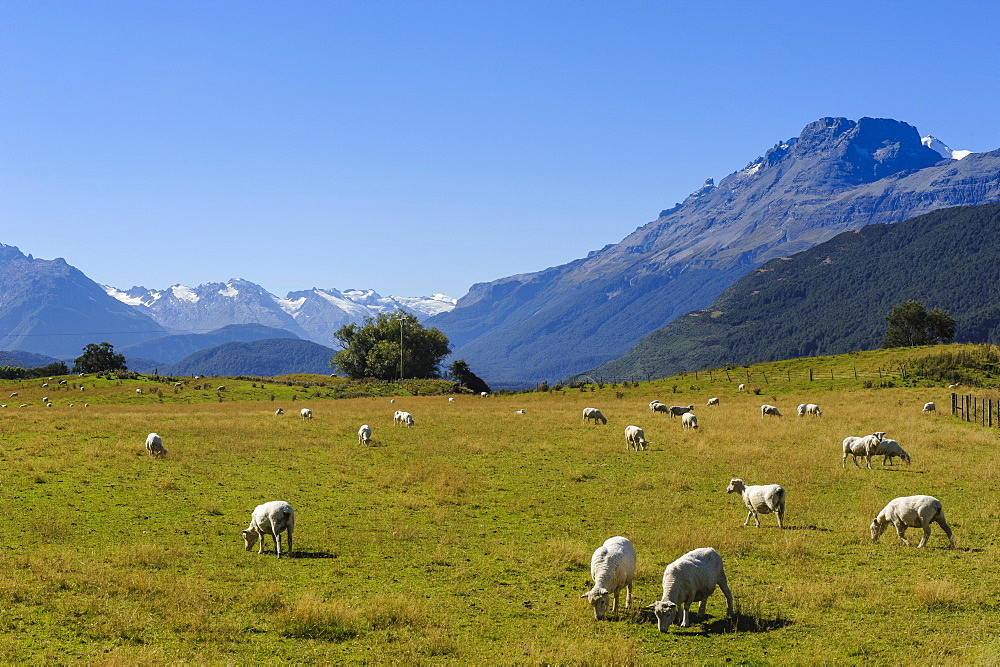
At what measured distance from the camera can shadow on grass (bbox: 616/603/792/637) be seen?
13.4 metres

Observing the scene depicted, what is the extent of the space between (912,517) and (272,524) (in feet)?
54.7

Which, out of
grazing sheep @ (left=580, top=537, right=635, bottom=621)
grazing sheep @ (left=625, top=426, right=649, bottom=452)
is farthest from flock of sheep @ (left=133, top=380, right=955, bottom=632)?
grazing sheep @ (left=625, top=426, right=649, bottom=452)

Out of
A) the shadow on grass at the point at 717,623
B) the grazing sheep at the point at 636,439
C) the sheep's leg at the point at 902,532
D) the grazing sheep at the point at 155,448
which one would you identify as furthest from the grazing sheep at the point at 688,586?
the grazing sheep at the point at 155,448

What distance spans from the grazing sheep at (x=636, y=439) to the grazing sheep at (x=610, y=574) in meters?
22.0

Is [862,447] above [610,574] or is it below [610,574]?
above

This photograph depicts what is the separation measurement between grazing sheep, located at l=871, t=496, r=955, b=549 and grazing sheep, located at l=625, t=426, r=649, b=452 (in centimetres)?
1715

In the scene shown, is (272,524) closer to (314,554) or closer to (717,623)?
(314,554)

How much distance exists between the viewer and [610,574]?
46.8 feet

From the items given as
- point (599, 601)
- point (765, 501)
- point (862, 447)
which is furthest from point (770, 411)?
point (599, 601)

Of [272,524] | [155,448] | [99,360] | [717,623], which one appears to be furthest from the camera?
[99,360]

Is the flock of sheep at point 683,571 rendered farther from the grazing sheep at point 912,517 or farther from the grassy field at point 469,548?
the grassy field at point 469,548

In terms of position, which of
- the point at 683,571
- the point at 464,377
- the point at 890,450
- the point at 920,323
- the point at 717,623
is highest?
the point at 920,323

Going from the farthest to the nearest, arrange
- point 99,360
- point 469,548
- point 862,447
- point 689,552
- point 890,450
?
1. point 99,360
2. point 862,447
3. point 890,450
4. point 469,548
5. point 689,552

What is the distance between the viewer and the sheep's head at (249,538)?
755 inches
